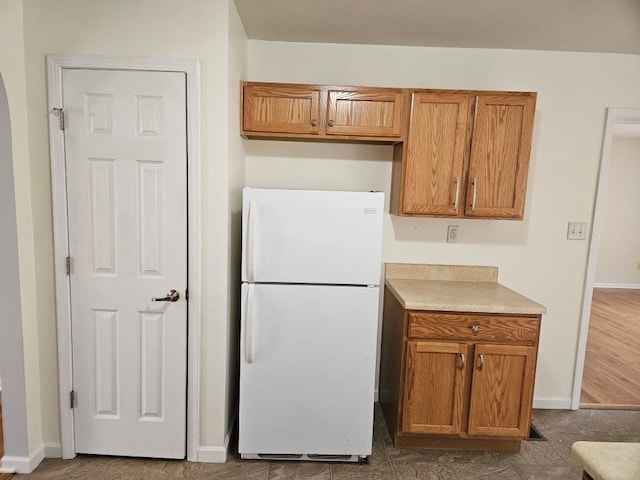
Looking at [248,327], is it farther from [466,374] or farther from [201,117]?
[466,374]

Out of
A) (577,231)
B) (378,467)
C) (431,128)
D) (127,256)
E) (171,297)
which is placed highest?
(431,128)

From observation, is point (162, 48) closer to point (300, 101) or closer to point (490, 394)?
point (300, 101)

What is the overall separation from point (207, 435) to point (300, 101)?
1948 millimetres

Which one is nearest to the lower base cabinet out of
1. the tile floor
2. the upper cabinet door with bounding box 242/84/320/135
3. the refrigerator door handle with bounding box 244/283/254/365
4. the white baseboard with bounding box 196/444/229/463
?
the tile floor

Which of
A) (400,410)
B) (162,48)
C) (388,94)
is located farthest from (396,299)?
(162,48)

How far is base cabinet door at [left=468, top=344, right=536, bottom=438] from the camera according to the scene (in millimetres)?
2186

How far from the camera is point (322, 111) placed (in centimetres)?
233

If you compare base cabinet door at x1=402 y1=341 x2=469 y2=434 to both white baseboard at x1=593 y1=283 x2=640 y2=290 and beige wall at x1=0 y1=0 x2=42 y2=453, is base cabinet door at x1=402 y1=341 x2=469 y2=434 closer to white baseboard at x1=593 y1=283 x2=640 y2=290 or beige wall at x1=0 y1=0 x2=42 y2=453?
beige wall at x1=0 y1=0 x2=42 y2=453

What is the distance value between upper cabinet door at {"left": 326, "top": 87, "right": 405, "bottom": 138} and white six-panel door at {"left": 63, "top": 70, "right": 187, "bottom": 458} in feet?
2.78

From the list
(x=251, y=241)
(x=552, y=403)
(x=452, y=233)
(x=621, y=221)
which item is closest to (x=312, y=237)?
(x=251, y=241)

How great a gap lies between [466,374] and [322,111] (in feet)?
5.59

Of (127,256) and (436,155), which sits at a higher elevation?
(436,155)

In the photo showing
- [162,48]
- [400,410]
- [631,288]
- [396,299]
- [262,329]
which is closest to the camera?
[162,48]

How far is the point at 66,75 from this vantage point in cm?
197
